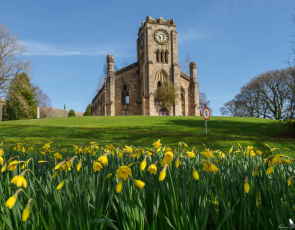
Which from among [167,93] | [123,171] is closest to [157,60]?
[167,93]

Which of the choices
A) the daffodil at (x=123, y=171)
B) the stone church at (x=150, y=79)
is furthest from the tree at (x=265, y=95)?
the daffodil at (x=123, y=171)

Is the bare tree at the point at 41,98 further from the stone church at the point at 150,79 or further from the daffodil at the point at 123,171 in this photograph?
the daffodil at the point at 123,171

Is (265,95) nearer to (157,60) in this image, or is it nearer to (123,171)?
(157,60)

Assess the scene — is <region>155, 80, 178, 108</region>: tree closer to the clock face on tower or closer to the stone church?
the stone church

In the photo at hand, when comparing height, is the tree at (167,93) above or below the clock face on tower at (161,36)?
below

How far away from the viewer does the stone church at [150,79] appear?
123 feet

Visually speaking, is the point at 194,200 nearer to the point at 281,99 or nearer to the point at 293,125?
the point at 293,125

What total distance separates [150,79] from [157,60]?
4411 millimetres

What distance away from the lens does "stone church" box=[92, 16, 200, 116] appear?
1473 inches

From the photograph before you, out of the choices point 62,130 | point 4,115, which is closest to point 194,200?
point 62,130

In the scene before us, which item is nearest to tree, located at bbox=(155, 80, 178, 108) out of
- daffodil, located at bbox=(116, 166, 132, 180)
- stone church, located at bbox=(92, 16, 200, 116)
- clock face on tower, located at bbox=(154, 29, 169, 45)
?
stone church, located at bbox=(92, 16, 200, 116)

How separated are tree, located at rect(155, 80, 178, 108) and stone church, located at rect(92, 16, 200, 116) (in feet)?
3.13

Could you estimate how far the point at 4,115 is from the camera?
38094mm

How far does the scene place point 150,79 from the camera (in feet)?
122
